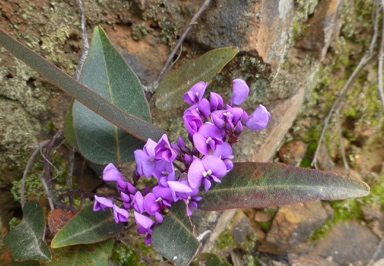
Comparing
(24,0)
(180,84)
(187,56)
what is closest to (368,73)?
(187,56)

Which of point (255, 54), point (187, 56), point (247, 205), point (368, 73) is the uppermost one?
point (368, 73)

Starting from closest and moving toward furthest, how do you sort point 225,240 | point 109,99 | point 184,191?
point 184,191, point 109,99, point 225,240

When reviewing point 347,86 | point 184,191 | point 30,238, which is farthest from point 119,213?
point 347,86

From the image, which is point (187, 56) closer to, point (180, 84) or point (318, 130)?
point (180, 84)

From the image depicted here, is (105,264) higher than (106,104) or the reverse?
the reverse

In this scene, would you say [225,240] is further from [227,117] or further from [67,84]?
[67,84]

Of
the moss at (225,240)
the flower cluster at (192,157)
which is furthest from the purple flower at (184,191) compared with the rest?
the moss at (225,240)

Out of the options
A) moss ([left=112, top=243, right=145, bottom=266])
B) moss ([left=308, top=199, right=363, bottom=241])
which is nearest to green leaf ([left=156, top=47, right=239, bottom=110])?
moss ([left=112, top=243, right=145, bottom=266])
